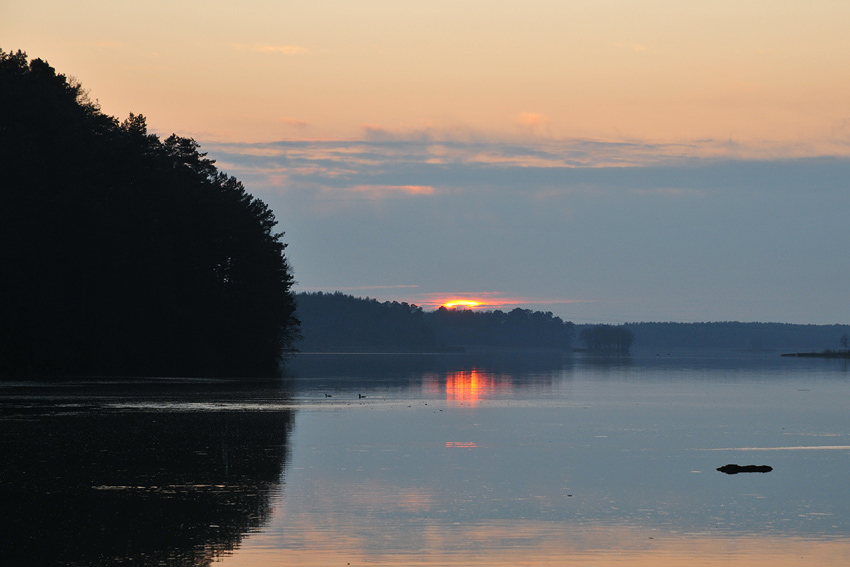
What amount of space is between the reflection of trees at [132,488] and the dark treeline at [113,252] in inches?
1508

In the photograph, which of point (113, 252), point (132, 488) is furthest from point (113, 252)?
point (132, 488)

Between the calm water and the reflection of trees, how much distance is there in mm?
55

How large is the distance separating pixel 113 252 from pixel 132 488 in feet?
190

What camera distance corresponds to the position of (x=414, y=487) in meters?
19.3

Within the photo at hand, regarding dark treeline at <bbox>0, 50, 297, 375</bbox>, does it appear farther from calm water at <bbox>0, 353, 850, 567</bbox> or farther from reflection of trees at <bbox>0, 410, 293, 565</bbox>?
reflection of trees at <bbox>0, 410, 293, 565</bbox>

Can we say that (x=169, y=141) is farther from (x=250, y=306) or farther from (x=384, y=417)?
(x=384, y=417)

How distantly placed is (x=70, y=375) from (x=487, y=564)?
60705mm

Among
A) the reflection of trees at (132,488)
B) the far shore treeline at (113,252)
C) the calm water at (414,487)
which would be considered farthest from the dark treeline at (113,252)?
the reflection of trees at (132,488)

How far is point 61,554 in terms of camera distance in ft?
41.9

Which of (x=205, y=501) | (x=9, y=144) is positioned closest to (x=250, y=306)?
(x=9, y=144)

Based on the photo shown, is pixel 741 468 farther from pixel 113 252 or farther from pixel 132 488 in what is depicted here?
pixel 113 252

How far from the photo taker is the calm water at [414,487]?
44.7ft

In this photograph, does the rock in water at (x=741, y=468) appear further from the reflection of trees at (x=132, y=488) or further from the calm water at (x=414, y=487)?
the reflection of trees at (x=132, y=488)

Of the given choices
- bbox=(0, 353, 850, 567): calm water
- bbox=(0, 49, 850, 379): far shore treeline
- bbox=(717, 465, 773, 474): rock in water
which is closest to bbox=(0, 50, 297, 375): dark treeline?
bbox=(0, 49, 850, 379): far shore treeline
